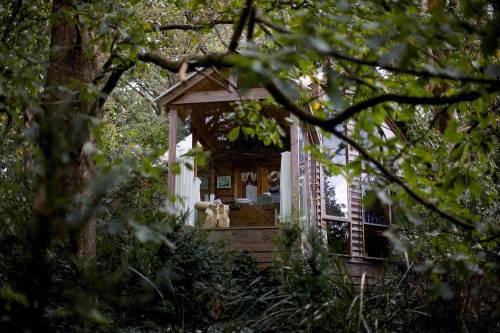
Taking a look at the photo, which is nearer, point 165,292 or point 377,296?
point 377,296

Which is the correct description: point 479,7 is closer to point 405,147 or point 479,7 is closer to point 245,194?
point 405,147

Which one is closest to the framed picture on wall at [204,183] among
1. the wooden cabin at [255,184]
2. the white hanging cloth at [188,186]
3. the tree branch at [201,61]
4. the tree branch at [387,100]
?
the wooden cabin at [255,184]

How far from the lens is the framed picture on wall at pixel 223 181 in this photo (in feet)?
43.4

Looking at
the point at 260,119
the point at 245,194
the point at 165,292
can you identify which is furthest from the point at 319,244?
the point at 245,194

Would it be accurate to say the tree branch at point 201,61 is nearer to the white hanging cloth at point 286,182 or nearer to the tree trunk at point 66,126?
the tree trunk at point 66,126

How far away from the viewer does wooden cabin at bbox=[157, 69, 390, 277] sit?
365 inches

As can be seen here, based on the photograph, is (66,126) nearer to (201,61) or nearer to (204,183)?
(201,61)

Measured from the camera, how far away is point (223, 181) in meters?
13.2

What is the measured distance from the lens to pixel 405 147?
8.70 ft

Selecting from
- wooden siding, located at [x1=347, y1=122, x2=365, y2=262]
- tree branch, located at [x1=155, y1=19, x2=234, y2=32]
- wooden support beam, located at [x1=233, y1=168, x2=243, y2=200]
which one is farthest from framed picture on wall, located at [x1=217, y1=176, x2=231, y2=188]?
tree branch, located at [x1=155, y1=19, x2=234, y2=32]

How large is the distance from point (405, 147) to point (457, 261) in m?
0.66

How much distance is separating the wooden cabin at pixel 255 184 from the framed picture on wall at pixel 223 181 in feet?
0.08

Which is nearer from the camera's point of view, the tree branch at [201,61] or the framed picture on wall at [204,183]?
the tree branch at [201,61]

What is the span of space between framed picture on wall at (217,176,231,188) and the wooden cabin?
0.08ft
